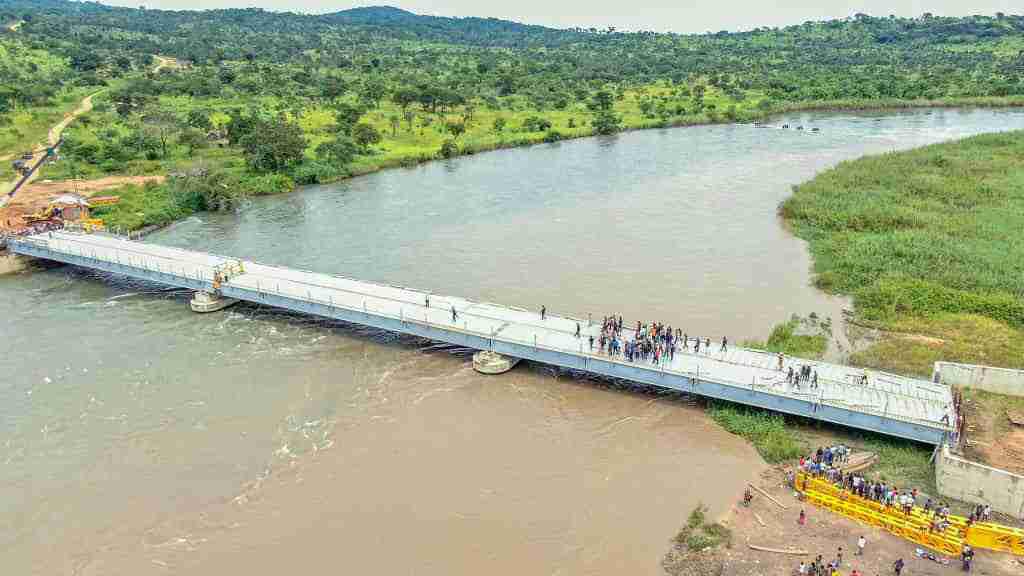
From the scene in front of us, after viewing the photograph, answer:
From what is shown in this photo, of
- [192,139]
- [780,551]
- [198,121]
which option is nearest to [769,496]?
[780,551]

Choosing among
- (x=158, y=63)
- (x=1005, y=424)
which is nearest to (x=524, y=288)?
(x=1005, y=424)

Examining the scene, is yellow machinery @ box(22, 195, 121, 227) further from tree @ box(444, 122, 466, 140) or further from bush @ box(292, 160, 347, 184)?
tree @ box(444, 122, 466, 140)

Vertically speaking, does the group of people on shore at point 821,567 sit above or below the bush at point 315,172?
below

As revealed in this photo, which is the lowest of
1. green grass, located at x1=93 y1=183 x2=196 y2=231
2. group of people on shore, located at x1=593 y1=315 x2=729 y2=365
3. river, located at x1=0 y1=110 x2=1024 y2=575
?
river, located at x1=0 y1=110 x2=1024 y2=575

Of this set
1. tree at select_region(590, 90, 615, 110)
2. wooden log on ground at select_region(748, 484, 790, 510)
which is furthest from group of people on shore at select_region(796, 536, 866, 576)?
tree at select_region(590, 90, 615, 110)

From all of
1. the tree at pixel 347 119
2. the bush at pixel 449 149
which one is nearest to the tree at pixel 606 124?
the bush at pixel 449 149

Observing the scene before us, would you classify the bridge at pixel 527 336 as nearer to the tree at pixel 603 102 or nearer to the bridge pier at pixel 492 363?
the bridge pier at pixel 492 363
